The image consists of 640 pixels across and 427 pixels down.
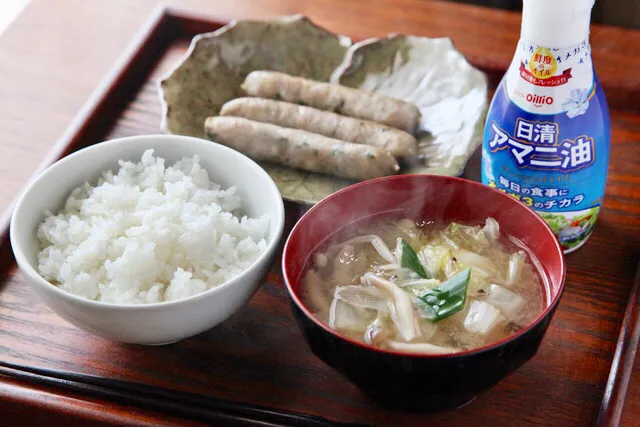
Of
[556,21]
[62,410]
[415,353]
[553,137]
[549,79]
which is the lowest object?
[62,410]

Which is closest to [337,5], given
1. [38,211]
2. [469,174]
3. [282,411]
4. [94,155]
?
[469,174]

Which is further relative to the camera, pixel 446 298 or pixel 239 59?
pixel 239 59

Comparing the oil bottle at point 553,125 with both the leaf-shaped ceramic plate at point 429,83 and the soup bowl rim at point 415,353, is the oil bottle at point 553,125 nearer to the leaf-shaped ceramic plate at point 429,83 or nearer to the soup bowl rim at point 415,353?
the soup bowl rim at point 415,353

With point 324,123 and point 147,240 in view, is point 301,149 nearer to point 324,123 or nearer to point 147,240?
point 324,123

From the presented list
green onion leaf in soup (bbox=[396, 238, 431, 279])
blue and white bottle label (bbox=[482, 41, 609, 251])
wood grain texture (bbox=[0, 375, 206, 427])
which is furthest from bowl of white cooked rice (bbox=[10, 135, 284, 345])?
blue and white bottle label (bbox=[482, 41, 609, 251])

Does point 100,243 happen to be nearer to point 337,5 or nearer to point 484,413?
point 484,413

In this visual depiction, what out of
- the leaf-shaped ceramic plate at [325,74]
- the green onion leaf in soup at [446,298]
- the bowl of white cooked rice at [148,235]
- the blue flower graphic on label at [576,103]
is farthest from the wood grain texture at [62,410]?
the blue flower graphic on label at [576,103]

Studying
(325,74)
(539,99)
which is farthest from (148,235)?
(325,74)
